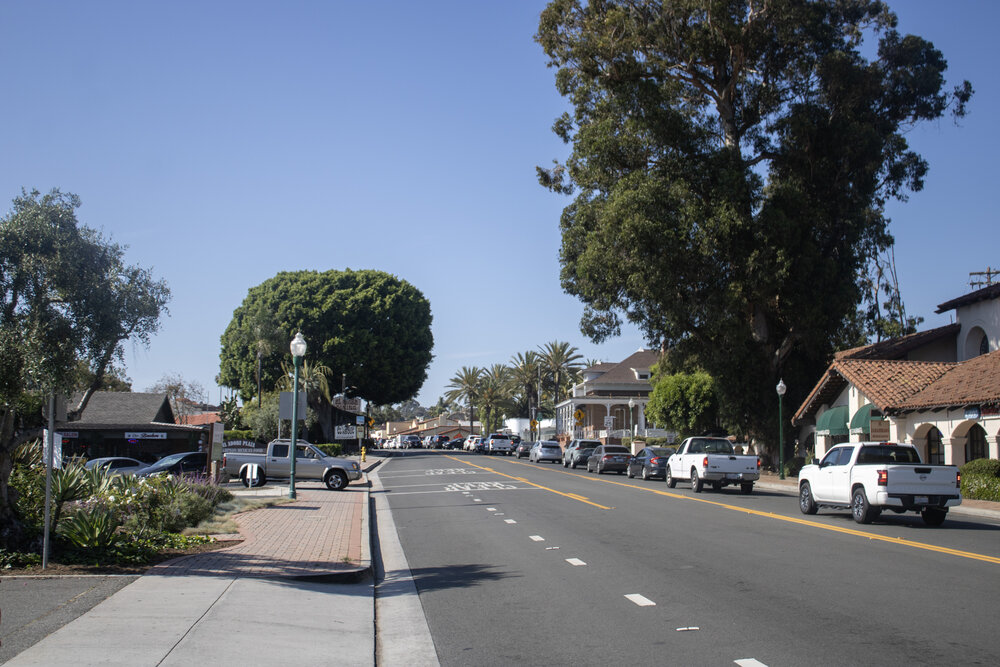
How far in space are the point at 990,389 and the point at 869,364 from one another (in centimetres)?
697

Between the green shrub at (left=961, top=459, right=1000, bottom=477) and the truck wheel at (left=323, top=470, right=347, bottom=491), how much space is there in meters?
18.9

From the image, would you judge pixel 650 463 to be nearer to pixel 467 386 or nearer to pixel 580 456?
pixel 580 456

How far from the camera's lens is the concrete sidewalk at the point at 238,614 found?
645 centimetres

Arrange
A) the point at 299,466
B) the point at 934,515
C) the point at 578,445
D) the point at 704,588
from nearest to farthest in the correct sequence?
1. the point at 704,588
2. the point at 934,515
3. the point at 299,466
4. the point at 578,445

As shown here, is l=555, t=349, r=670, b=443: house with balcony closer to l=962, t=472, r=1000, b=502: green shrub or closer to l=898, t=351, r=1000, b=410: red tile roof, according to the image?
l=898, t=351, r=1000, b=410: red tile roof

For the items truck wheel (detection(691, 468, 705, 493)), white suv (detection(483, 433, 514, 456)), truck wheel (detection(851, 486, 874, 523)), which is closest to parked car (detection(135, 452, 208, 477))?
truck wheel (detection(691, 468, 705, 493))

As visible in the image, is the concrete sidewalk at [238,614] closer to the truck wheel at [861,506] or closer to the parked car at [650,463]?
the truck wheel at [861,506]

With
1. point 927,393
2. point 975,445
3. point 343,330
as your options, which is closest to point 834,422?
point 927,393

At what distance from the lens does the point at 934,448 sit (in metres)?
28.3

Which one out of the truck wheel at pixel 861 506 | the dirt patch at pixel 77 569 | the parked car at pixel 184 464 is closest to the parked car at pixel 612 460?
the parked car at pixel 184 464

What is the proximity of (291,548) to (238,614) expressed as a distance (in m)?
4.81

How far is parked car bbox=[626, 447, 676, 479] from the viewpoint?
111ft

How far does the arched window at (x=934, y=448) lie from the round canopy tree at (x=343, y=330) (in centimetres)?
5048

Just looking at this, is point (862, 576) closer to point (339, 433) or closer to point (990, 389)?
point (990, 389)
